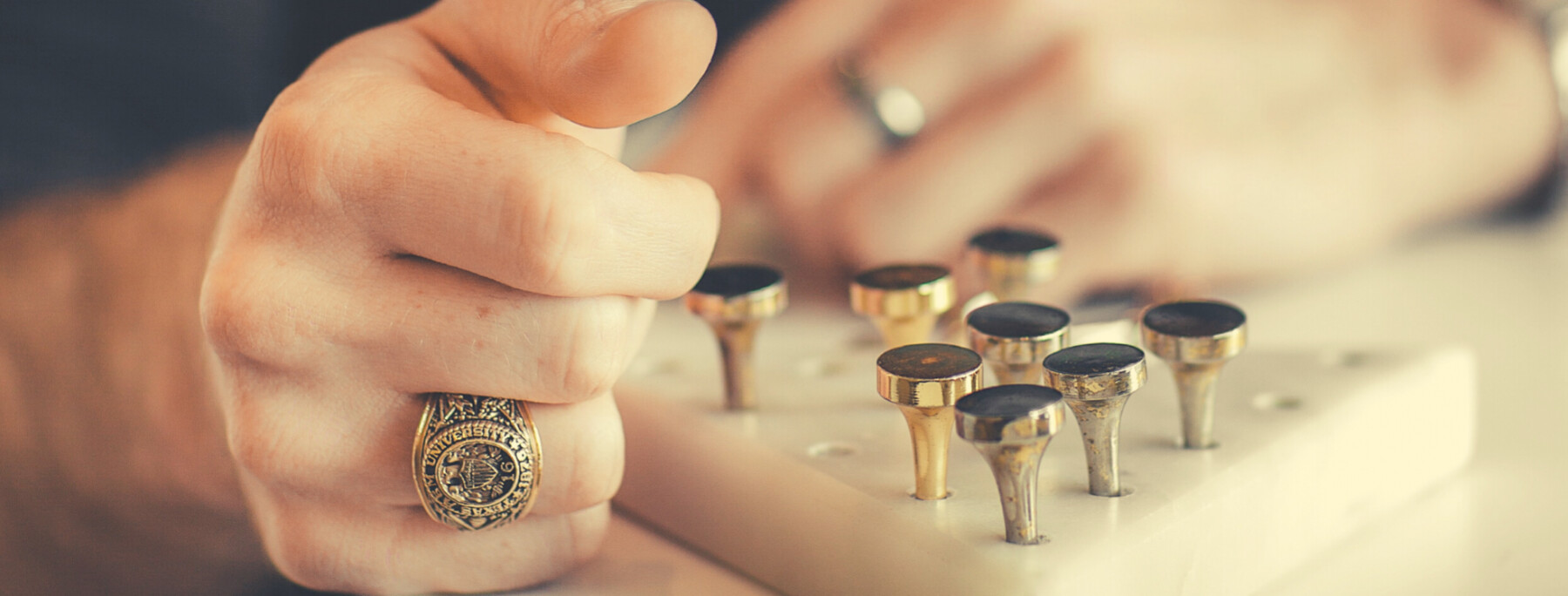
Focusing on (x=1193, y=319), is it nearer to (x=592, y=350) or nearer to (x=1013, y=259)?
(x=1013, y=259)

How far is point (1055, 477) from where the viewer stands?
46 cm

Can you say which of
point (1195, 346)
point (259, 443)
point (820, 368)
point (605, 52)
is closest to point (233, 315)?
point (259, 443)

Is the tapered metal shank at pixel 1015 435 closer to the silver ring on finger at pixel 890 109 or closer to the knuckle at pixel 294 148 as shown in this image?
the knuckle at pixel 294 148

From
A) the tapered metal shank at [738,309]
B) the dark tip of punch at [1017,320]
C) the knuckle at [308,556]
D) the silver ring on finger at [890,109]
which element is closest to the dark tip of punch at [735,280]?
the tapered metal shank at [738,309]

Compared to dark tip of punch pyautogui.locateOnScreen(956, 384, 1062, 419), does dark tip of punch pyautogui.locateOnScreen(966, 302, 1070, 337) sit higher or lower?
lower

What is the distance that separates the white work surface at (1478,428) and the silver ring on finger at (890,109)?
0.94 feet

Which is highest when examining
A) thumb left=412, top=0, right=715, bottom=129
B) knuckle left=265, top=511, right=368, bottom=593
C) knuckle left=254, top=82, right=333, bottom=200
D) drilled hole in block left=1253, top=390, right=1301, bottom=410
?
thumb left=412, top=0, right=715, bottom=129

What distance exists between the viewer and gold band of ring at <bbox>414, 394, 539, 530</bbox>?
458 millimetres

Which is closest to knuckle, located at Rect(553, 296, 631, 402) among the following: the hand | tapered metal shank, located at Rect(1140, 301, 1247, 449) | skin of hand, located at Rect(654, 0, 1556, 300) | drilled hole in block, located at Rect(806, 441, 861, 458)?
the hand

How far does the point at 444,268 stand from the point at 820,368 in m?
0.25

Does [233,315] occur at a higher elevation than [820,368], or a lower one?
higher

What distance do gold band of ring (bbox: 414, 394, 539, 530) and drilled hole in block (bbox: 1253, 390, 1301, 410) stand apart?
357 mm

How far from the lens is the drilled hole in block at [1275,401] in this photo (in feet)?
1.74

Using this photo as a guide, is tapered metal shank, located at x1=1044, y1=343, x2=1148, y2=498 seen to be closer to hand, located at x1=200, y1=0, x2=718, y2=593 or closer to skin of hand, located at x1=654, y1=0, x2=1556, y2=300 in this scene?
hand, located at x1=200, y1=0, x2=718, y2=593
